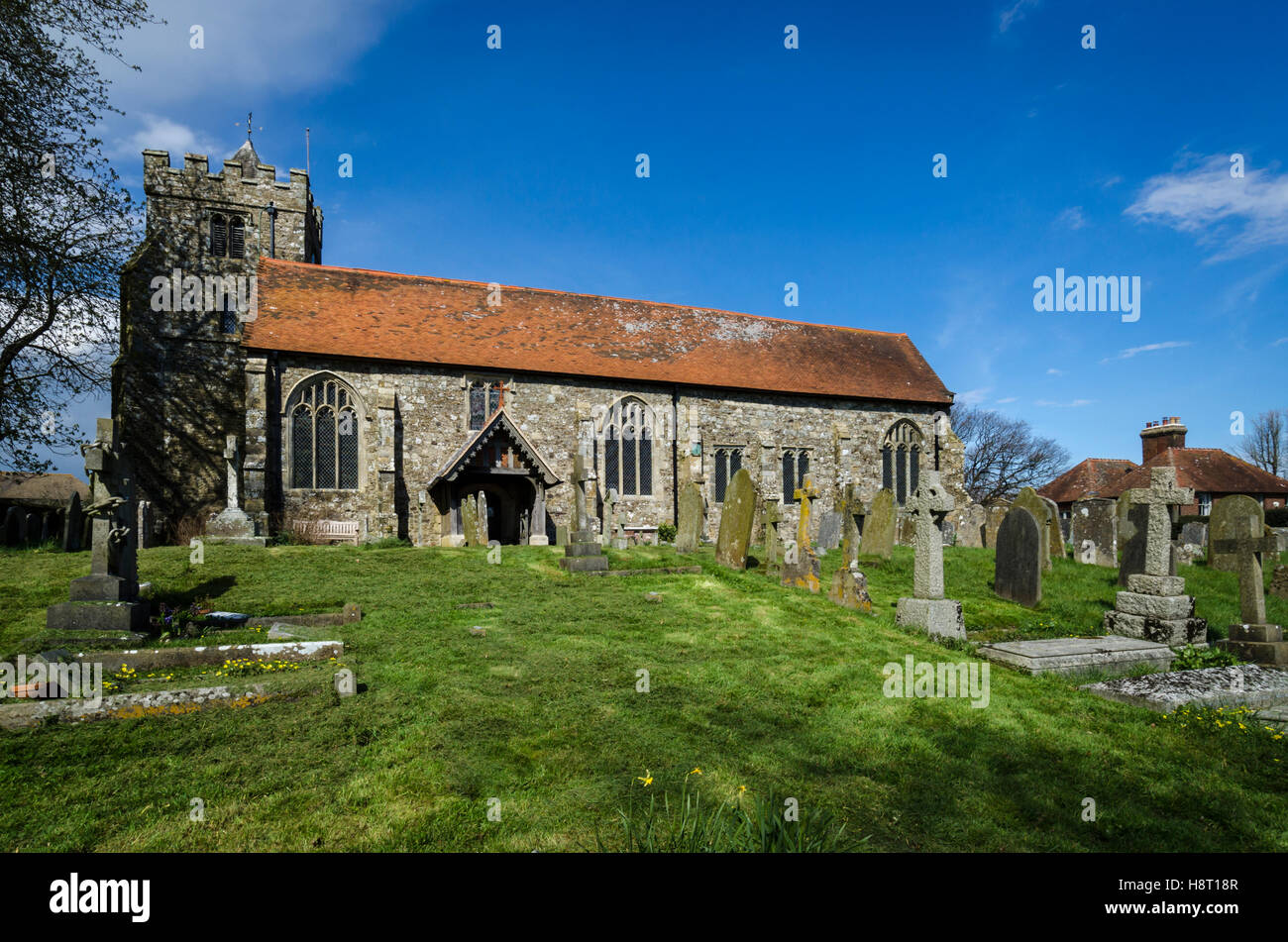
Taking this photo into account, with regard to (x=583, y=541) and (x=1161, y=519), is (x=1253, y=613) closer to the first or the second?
(x=1161, y=519)

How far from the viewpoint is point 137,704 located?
195 inches

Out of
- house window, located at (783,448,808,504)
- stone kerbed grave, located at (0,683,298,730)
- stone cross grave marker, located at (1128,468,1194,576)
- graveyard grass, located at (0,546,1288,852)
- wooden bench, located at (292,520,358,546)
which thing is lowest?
graveyard grass, located at (0,546,1288,852)

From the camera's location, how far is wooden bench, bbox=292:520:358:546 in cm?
1800

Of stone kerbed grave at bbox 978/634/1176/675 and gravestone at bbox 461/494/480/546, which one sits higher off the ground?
gravestone at bbox 461/494/480/546

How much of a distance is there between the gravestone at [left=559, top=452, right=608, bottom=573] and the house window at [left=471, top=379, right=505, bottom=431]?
7197 mm

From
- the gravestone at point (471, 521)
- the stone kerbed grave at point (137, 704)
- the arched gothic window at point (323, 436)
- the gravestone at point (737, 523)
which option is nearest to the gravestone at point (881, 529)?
the gravestone at point (737, 523)

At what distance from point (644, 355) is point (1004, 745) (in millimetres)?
19657

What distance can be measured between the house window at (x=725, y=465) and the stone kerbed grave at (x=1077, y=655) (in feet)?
51.0

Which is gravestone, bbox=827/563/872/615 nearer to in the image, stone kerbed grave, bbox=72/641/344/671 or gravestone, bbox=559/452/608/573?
gravestone, bbox=559/452/608/573

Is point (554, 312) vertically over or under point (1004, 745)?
over

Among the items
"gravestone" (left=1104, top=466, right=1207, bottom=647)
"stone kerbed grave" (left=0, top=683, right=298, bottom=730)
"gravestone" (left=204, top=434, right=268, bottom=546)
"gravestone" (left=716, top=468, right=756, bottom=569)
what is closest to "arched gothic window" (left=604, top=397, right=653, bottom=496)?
"gravestone" (left=716, top=468, right=756, bottom=569)
